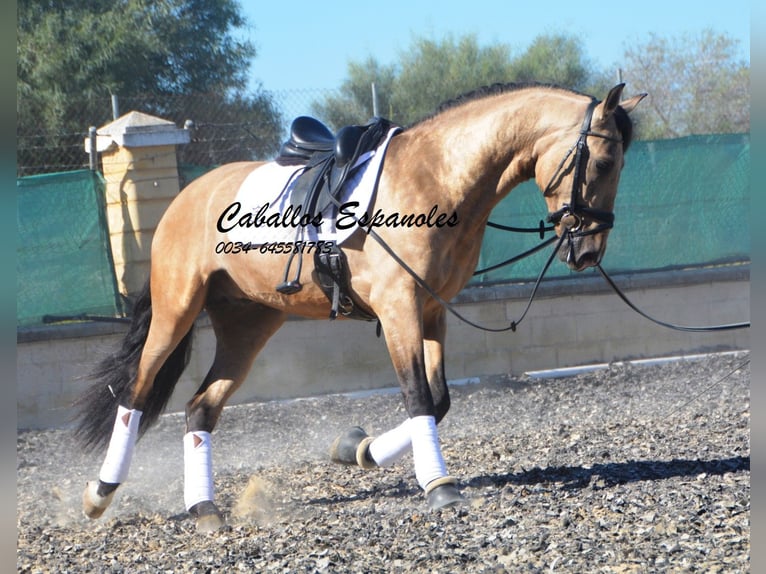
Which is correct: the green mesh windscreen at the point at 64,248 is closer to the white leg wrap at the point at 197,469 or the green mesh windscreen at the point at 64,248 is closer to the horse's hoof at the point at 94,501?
the horse's hoof at the point at 94,501

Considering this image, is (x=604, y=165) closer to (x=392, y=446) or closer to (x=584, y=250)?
(x=584, y=250)

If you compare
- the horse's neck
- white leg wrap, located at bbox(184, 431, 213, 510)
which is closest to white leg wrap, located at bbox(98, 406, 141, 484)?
white leg wrap, located at bbox(184, 431, 213, 510)

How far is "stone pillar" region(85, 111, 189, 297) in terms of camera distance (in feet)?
31.0

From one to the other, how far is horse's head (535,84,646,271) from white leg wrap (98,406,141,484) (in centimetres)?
265

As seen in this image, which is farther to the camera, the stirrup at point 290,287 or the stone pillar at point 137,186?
the stone pillar at point 137,186

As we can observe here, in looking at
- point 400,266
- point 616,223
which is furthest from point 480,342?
point 400,266

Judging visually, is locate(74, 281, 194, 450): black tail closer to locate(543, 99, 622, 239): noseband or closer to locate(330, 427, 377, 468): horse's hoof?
locate(330, 427, 377, 468): horse's hoof

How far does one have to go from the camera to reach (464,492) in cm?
523

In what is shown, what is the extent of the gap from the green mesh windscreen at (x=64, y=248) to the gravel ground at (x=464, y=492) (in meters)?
1.32

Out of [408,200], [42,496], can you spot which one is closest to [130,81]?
[42,496]

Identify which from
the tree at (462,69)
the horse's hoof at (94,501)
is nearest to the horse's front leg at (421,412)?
the horse's hoof at (94,501)

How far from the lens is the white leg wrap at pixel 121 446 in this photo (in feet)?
Answer: 18.1

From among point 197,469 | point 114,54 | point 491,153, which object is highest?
point 114,54

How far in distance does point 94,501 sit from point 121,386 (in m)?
0.78
